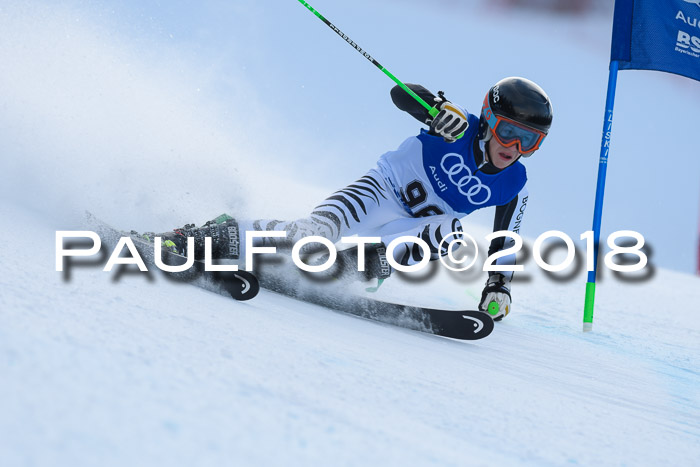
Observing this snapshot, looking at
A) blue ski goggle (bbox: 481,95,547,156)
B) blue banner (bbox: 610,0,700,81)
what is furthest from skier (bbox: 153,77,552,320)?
blue banner (bbox: 610,0,700,81)

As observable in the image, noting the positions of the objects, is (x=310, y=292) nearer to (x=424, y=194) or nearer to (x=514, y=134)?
(x=424, y=194)

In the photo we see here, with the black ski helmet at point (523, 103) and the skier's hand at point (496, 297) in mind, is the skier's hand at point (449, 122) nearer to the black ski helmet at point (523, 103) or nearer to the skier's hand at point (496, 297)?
the black ski helmet at point (523, 103)

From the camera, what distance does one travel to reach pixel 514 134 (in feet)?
10.1

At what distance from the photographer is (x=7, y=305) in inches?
44.0

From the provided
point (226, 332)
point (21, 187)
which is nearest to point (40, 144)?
point (21, 187)

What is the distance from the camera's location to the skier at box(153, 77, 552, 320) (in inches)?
119

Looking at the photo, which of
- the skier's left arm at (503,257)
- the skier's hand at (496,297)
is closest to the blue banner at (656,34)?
the skier's left arm at (503,257)

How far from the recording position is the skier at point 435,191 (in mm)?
3029

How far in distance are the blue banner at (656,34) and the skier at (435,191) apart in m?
2.17

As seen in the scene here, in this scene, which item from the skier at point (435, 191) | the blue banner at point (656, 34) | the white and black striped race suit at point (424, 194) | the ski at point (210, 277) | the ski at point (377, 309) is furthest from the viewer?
the blue banner at point (656, 34)

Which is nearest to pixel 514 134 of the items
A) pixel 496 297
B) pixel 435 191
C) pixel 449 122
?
pixel 449 122

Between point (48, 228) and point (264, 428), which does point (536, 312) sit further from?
point (264, 428)

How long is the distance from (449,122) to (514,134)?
34 centimetres

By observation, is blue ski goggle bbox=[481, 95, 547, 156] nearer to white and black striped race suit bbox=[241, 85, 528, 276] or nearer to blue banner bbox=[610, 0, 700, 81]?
white and black striped race suit bbox=[241, 85, 528, 276]
